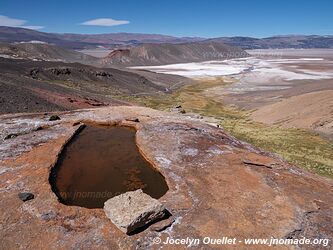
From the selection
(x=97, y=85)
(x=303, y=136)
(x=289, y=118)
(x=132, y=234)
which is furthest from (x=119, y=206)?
(x=97, y=85)

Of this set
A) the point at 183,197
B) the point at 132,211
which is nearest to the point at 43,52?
the point at 183,197

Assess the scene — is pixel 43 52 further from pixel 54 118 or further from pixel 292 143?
pixel 292 143

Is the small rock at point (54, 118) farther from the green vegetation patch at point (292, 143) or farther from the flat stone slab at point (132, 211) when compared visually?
the green vegetation patch at point (292, 143)

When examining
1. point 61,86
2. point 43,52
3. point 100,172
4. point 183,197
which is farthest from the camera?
point 43,52

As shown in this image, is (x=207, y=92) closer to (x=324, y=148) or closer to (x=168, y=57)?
(x=324, y=148)

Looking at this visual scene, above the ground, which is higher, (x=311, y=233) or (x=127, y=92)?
(x=311, y=233)
